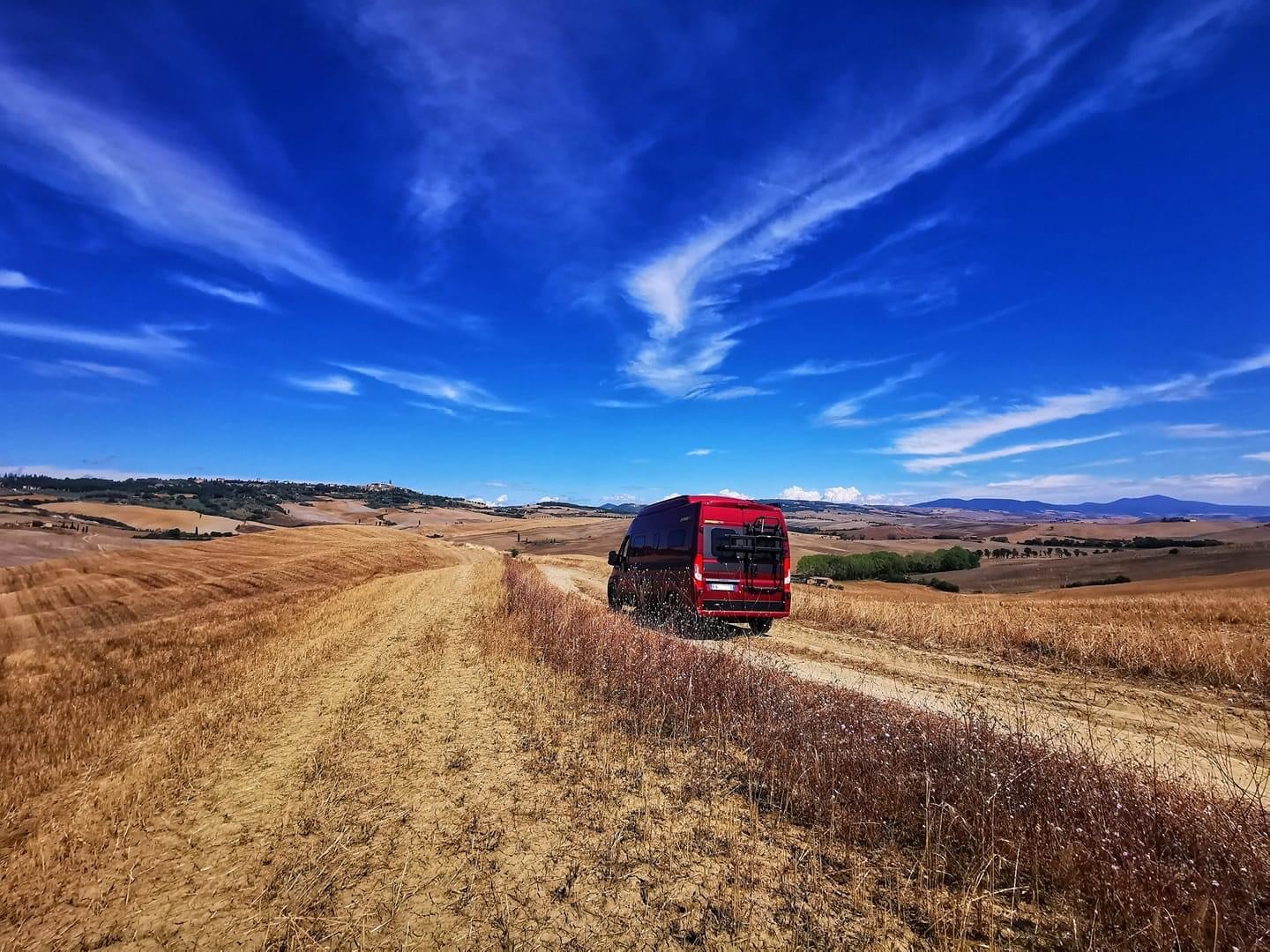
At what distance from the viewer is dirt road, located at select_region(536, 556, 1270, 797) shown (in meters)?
5.58

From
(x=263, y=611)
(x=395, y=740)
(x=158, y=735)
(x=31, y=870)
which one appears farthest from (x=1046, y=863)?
(x=263, y=611)

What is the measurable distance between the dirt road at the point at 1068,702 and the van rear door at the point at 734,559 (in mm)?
1180

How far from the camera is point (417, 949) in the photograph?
298 cm

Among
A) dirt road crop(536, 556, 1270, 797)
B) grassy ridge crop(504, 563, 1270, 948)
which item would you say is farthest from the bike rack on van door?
grassy ridge crop(504, 563, 1270, 948)

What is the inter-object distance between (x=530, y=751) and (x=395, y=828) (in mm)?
1679

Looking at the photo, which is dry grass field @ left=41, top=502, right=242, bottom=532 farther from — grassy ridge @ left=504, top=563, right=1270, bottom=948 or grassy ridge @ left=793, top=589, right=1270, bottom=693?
grassy ridge @ left=504, top=563, right=1270, bottom=948

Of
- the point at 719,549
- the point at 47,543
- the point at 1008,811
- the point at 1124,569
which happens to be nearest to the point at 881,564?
the point at 1124,569

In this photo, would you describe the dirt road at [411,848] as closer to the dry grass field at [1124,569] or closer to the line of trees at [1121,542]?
the dry grass field at [1124,569]

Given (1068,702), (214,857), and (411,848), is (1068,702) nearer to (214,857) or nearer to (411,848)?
(411,848)

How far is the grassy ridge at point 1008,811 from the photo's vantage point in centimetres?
288

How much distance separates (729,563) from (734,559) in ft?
0.49

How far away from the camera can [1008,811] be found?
149 inches

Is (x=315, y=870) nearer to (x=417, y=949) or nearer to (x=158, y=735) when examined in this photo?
(x=417, y=949)

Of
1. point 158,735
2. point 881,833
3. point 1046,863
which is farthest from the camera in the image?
point 158,735
